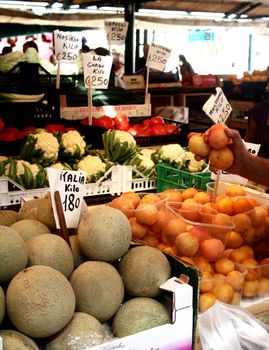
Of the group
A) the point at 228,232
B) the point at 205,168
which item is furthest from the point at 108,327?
the point at 205,168

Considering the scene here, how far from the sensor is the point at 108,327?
128 centimetres

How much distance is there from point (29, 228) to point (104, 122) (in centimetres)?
211

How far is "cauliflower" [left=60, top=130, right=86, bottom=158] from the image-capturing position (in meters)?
2.98

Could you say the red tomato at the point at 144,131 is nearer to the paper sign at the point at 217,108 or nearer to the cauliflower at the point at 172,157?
the cauliflower at the point at 172,157

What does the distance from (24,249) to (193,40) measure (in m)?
13.6

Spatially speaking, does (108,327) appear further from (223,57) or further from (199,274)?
(223,57)

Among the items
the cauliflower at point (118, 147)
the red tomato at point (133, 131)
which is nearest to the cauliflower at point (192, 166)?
the cauliflower at point (118, 147)

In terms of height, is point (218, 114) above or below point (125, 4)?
below

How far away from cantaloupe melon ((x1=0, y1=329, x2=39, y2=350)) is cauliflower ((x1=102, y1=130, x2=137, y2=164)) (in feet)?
6.41

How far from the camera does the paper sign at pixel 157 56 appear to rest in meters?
3.78

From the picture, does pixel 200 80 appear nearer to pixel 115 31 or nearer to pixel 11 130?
pixel 115 31

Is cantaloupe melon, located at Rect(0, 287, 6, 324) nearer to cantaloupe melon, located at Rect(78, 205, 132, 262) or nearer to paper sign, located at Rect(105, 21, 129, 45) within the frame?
cantaloupe melon, located at Rect(78, 205, 132, 262)

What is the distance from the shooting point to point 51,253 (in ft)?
4.12

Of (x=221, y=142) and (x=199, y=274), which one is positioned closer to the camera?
(x=199, y=274)
